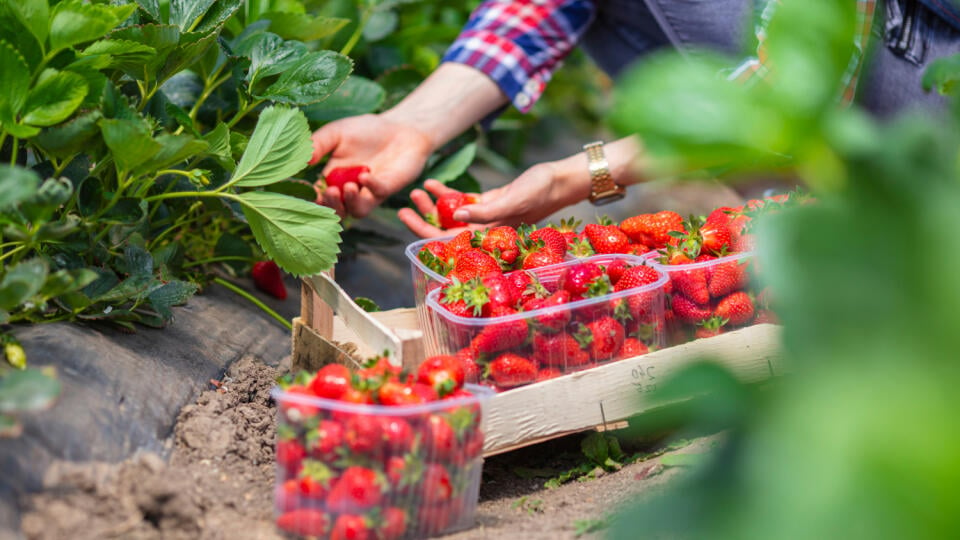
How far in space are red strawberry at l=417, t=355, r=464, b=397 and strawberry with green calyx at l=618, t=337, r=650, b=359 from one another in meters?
0.35

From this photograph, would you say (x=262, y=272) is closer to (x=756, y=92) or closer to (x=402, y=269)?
(x=402, y=269)

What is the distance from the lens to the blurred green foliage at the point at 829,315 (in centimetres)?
58

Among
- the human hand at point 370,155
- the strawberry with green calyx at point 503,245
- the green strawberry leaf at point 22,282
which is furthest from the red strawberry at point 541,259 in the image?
the green strawberry leaf at point 22,282

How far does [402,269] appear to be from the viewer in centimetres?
249

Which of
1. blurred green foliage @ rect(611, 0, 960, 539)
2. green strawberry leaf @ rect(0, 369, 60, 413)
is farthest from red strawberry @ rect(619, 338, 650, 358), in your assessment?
green strawberry leaf @ rect(0, 369, 60, 413)

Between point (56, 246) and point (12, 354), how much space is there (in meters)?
0.28

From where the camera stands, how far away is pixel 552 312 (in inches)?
51.3

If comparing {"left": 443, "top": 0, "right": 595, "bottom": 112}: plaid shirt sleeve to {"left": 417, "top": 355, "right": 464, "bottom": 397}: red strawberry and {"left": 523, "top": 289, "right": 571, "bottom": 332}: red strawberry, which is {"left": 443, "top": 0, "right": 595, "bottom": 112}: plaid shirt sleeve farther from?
{"left": 417, "top": 355, "right": 464, "bottom": 397}: red strawberry

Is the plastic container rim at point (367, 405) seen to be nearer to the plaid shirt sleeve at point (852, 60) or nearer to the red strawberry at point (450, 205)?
the red strawberry at point (450, 205)

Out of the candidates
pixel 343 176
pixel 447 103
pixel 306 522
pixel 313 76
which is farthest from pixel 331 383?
Result: pixel 447 103

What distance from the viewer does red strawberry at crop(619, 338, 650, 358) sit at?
138 cm

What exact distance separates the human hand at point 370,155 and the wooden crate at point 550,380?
53 cm

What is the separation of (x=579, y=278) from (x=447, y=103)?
1003 mm

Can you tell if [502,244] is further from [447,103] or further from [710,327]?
[447,103]
